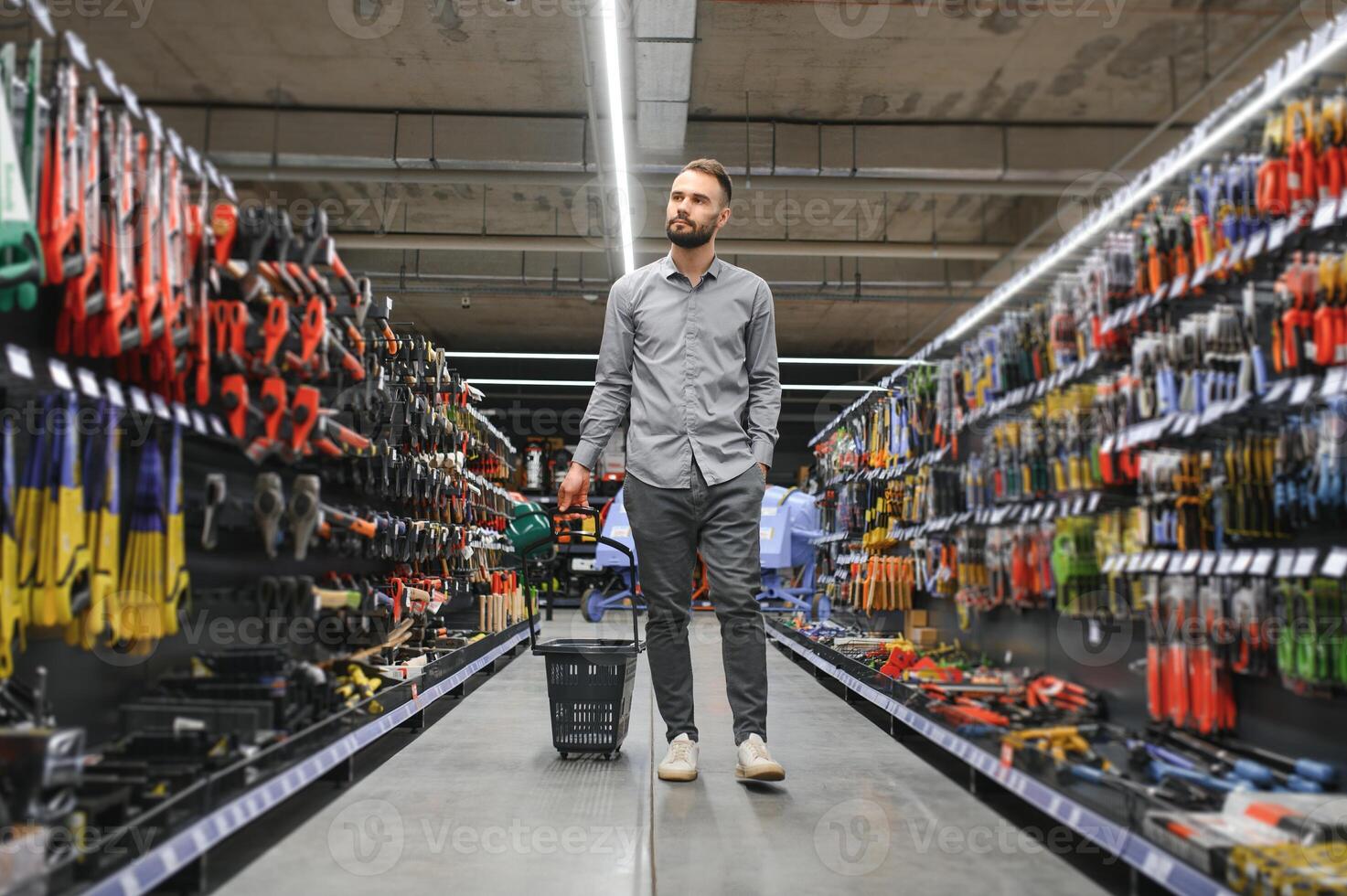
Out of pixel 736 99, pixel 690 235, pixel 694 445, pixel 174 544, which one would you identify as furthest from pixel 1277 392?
pixel 736 99

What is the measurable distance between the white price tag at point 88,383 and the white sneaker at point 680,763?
5.76 ft

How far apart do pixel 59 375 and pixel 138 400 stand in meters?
0.29

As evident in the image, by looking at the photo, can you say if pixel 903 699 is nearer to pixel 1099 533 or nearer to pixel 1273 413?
pixel 1099 533

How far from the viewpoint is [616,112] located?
22.3 feet

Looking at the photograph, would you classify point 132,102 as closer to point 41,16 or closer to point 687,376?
point 41,16

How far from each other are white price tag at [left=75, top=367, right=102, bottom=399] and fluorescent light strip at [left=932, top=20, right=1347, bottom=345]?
2.78 metres

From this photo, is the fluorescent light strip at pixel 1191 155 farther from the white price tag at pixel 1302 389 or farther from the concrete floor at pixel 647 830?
the concrete floor at pixel 647 830

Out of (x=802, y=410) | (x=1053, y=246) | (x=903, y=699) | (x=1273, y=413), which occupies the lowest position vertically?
(x=903, y=699)

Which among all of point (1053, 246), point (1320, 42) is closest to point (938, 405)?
point (1053, 246)

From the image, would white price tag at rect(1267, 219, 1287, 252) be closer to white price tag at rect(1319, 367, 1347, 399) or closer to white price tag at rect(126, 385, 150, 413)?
white price tag at rect(1319, 367, 1347, 399)

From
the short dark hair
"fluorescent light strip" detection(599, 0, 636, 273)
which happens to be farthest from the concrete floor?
"fluorescent light strip" detection(599, 0, 636, 273)

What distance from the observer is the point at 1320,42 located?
7.99 feet

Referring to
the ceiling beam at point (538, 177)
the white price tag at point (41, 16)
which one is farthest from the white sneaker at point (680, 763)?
the ceiling beam at point (538, 177)

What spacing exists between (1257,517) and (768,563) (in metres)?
7.66
